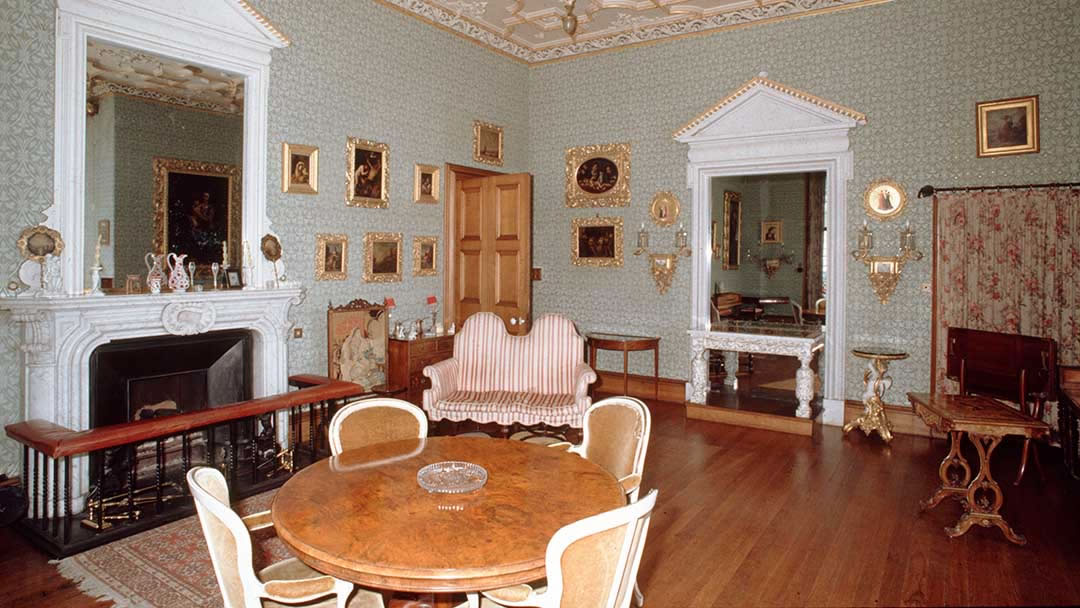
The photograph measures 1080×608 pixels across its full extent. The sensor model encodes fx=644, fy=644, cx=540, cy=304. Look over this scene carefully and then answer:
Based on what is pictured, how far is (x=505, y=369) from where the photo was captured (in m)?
6.18

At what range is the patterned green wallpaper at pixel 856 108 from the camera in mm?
6031

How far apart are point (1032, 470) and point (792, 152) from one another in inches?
149

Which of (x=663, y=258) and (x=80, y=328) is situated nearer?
(x=80, y=328)

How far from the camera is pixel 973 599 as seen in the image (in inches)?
131

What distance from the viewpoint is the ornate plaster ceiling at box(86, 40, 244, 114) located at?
476 centimetres

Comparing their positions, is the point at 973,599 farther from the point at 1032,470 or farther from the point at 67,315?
the point at 67,315

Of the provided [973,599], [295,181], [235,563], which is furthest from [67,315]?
[973,599]

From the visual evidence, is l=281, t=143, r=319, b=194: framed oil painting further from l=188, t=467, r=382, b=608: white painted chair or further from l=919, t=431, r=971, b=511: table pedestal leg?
l=919, t=431, r=971, b=511: table pedestal leg

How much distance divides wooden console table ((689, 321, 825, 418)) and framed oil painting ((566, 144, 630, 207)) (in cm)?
214

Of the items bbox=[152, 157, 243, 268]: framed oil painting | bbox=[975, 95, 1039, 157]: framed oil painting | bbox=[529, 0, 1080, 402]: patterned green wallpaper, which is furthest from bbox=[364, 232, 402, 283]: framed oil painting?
bbox=[975, 95, 1039, 157]: framed oil painting

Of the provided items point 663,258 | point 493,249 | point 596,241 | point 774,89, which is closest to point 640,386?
point 663,258

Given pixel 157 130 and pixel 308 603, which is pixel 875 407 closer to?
pixel 308 603

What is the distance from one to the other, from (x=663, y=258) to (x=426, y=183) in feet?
9.97

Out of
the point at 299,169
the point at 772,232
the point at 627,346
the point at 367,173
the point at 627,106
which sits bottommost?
the point at 627,346
